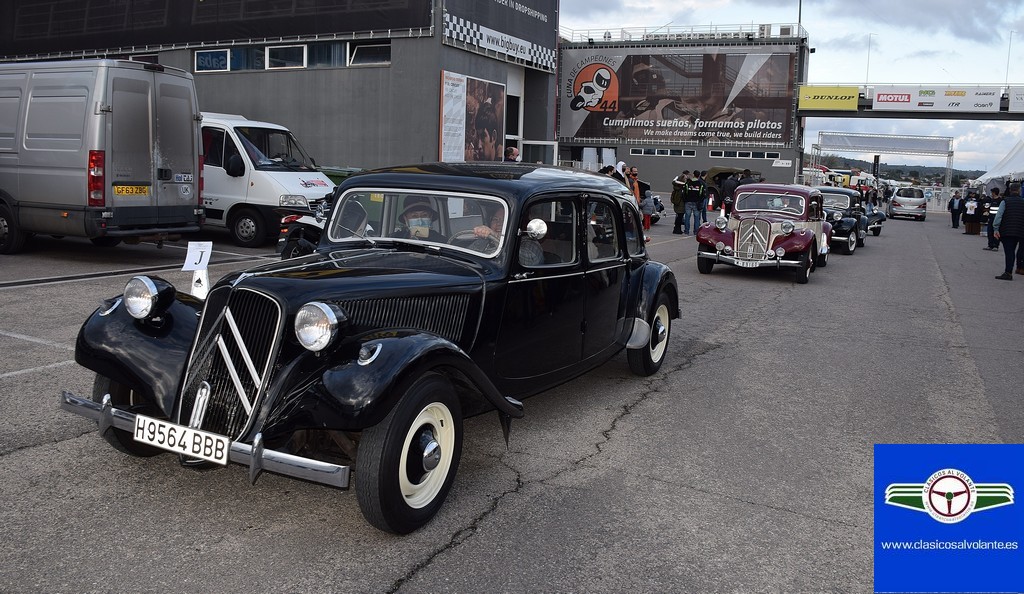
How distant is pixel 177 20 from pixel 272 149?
14419 millimetres

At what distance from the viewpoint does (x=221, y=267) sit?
1144cm

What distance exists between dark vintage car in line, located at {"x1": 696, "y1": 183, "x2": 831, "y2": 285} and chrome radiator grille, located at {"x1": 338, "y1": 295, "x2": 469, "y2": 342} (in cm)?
1003

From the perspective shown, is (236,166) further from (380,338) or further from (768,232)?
(380,338)

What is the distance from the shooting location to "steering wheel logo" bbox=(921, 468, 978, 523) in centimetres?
196

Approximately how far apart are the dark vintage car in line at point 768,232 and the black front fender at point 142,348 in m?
10.7

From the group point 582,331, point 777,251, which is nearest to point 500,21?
point 777,251

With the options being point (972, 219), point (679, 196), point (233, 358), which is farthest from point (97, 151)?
point (972, 219)

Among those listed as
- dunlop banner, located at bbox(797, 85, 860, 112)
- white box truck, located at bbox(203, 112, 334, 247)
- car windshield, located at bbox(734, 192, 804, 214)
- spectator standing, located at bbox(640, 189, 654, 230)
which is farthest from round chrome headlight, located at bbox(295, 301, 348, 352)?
dunlop banner, located at bbox(797, 85, 860, 112)

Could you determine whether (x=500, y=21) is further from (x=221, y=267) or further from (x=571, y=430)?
(x=571, y=430)

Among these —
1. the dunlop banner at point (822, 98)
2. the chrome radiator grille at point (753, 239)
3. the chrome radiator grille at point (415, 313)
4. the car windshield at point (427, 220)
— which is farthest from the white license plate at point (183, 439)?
the dunlop banner at point (822, 98)

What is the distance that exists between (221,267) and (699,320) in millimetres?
6696

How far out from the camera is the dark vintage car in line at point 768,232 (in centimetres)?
1316

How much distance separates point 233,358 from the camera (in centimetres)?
356

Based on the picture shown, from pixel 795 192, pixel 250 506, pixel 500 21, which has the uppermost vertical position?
pixel 500 21
